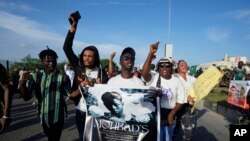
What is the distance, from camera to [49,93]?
178 inches

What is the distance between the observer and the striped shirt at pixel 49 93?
451 centimetres

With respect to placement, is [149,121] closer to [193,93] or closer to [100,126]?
[100,126]

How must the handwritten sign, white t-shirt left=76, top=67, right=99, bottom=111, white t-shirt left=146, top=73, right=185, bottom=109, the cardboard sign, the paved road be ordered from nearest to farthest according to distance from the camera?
the cardboard sign → white t-shirt left=76, top=67, right=99, bottom=111 → white t-shirt left=146, top=73, right=185, bottom=109 → the handwritten sign → the paved road

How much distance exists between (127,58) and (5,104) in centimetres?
169

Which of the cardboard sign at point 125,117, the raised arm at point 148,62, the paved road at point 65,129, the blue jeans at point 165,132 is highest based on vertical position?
the raised arm at point 148,62

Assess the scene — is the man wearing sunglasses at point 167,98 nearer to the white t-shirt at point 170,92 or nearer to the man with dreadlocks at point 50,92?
the white t-shirt at point 170,92

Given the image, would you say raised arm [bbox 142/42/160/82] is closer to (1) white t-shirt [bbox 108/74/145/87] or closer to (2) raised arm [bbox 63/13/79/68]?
(1) white t-shirt [bbox 108/74/145/87]

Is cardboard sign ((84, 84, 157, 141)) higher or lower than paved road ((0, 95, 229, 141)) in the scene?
higher

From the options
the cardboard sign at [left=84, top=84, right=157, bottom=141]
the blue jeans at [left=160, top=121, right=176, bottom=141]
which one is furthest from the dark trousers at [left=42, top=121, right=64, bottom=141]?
the blue jeans at [left=160, top=121, right=176, bottom=141]

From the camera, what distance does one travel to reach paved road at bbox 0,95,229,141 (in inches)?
301

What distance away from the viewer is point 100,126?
407cm

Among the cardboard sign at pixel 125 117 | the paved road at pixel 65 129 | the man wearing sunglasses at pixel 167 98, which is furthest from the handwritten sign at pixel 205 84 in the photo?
the cardboard sign at pixel 125 117

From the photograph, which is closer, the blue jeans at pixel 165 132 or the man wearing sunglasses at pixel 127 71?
the man wearing sunglasses at pixel 127 71

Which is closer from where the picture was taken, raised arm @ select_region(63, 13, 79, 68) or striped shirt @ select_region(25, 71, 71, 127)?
striped shirt @ select_region(25, 71, 71, 127)
